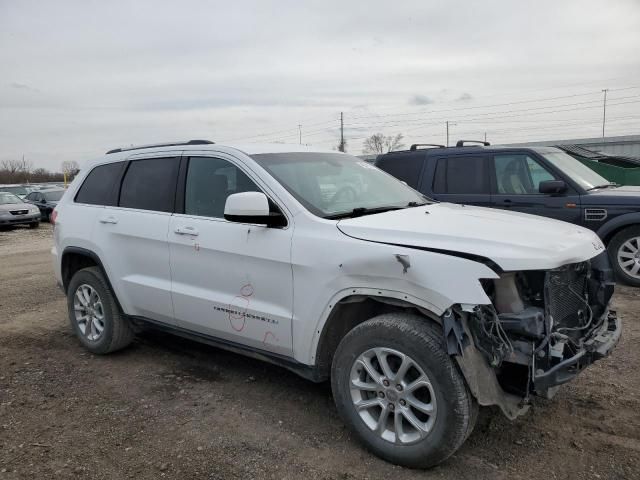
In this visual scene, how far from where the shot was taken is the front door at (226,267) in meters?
3.48

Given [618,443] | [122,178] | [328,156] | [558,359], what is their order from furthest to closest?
[122,178] → [328,156] → [618,443] → [558,359]

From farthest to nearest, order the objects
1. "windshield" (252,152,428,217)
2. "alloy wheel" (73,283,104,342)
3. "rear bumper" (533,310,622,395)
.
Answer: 1. "alloy wheel" (73,283,104,342)
2. "windshield" (252,152,428,217)
3. "rear bumper" (533,310,622,395)

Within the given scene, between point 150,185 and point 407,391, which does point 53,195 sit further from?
point 407,391

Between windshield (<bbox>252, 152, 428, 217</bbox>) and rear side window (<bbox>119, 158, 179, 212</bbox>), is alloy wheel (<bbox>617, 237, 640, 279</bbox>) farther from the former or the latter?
rear side window (<bbox>119, 158, 179, 212</bbox>)

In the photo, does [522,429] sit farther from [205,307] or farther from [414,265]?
[205,307]

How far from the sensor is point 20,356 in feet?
16.4

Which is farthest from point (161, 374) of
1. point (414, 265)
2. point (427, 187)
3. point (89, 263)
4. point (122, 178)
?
point (427, 187)

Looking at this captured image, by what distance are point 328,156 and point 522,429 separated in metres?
2.47

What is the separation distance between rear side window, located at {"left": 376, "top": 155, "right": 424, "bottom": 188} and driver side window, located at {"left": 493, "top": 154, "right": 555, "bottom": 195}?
3.78 ft

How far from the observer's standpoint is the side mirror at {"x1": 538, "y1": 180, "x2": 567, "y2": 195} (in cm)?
690

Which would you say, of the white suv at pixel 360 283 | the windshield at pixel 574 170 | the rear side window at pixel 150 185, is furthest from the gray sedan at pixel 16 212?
the windshield at pixel 574 170

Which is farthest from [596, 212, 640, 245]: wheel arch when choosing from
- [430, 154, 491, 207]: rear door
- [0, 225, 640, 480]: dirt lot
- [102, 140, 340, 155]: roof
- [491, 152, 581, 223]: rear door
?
[102, 140, 340, 155]: roof

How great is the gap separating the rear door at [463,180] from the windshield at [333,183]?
3.39 metres

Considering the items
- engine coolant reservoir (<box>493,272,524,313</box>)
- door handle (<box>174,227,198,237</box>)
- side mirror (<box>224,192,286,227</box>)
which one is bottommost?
engine coolant reservoir (<box>493,272,524,313</box>)
